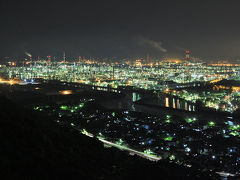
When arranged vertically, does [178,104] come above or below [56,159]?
below

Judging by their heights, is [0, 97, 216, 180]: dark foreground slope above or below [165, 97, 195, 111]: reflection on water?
above

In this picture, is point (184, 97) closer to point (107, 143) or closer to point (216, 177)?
point (107, 143)

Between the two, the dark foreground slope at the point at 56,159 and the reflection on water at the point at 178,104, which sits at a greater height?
the dark foreground slope at the point at 56,159

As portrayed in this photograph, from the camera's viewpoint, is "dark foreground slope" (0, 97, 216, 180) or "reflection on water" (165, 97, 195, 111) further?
"reflection on water" (165, 97, 195, 111)

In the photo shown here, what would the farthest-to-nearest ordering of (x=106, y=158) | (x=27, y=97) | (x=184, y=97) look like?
1. (x=184, y=97)
2. (x=27, y=97)
3. (x=106, y=158)

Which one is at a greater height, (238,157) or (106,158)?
(106,158)

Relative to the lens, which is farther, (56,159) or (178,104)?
(178,104)

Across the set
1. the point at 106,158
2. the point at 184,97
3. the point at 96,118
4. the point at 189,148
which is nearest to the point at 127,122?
the point at 96,118

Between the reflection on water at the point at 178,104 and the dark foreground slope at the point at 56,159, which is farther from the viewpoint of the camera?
the reflection on water at the point at 178,104
